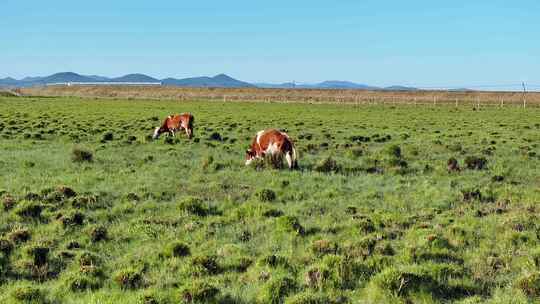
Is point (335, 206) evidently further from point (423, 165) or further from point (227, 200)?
point (423, 165)

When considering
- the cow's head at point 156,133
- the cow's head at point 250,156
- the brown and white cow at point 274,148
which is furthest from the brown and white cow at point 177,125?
the brown and white cow at point 274,148

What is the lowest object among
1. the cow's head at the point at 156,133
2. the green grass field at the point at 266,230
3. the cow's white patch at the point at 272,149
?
the green grass field at the point at 266,230

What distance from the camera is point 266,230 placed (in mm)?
9719

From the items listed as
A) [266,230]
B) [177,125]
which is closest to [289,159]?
[266,230]

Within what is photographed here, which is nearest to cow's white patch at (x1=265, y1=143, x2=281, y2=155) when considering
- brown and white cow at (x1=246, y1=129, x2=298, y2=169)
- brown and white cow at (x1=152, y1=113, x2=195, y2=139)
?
brown and white cow at (x1=246, y1=129, x2=298, y2=169)

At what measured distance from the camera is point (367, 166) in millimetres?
17141

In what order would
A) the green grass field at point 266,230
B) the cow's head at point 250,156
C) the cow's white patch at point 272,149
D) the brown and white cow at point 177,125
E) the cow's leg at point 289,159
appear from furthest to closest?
the brown and white cow at point 177,125 < the cow's head at point 250,156 < the cow's white patch at point 272,149 < the cow's leg at point 289,159 < the green grass field at point 266,230

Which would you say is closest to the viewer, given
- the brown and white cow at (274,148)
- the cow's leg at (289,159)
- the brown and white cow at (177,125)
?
the cow's leg at (289,159)

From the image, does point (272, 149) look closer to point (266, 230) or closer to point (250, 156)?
point (250, 156)

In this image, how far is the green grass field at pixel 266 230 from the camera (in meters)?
6.86

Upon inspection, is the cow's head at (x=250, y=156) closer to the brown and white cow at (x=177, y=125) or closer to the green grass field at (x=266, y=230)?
the green grass field at (x=266, y=230)

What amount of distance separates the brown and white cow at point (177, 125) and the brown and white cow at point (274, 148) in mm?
9440

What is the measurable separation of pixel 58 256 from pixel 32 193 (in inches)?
169

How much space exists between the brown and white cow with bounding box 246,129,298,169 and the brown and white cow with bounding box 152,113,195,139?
9.44 metres
